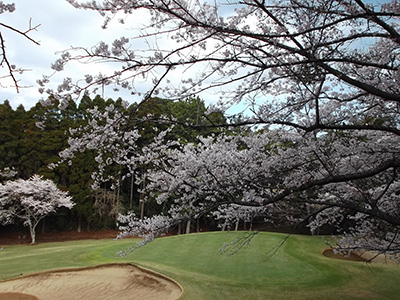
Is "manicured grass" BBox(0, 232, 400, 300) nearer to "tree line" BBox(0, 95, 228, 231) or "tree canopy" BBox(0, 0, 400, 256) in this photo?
"tree canopy" BBox(0, 0, 400, 256)

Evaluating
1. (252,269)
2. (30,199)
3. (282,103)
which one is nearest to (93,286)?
(252,269)

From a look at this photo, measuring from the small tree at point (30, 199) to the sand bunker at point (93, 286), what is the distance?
9.59 m

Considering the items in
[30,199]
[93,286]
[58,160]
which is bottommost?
[93,286]

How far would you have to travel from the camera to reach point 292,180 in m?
4.05

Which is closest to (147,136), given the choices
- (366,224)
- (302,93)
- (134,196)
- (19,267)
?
(134,196)

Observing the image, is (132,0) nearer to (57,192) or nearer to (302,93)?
(302,93)

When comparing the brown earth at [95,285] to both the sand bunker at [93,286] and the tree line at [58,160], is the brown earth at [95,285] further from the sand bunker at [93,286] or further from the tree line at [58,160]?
the tree line at [58,160]

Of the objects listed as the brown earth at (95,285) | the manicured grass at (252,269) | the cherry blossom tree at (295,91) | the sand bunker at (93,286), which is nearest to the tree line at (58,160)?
the manicured grass at (252,269)

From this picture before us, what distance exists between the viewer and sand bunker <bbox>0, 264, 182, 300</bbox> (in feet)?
18.5

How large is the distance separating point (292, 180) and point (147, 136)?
14542 mm

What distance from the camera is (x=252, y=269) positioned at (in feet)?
23.8

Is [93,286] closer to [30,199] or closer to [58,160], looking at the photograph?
[30,199]

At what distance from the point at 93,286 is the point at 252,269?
3.65 meters

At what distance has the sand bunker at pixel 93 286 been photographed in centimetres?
563
